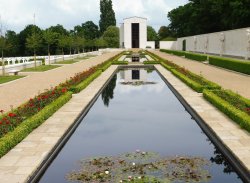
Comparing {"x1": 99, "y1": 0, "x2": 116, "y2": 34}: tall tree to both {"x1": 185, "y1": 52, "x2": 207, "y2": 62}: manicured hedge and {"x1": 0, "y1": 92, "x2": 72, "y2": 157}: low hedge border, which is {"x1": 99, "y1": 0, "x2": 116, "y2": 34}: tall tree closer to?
{"x1": 185, "y1": 52, "x2": 207, "y2": 62}: manicured hedge

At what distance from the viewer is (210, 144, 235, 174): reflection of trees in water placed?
684 cm

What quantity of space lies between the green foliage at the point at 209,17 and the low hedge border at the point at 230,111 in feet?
116

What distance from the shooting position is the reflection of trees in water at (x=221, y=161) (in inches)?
269

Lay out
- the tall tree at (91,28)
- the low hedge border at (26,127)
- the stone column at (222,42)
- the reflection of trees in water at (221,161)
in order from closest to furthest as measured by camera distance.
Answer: the reflection of trees in water at (221,161)
the low hedge border at (26,127)
the stone column at (222,42)
the tall tree at (91,28)

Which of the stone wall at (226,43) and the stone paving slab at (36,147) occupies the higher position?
the stone wall at (226,43)

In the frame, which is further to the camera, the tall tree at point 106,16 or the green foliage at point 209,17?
the tall tree at point 106,16

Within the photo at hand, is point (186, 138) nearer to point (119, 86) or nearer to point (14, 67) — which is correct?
point (119, 86)

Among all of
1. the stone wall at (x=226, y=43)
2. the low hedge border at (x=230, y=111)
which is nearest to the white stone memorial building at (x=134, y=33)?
the stone wall at (x=226, y=43)

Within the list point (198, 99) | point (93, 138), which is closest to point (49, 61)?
point (198, 99)

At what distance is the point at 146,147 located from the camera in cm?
837

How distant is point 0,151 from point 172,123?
5444 mm

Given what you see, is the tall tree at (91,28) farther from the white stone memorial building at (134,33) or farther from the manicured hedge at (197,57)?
the manicured hedge at (197,57)

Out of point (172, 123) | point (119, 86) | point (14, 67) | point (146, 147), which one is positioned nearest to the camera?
point (146, 147)

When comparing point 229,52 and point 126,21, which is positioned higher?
point 126,21
